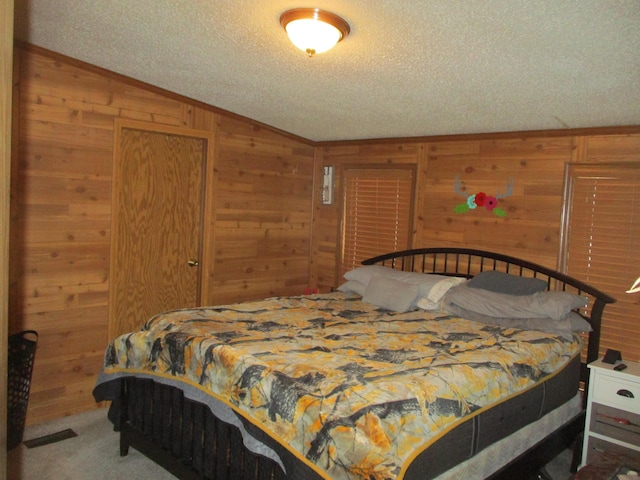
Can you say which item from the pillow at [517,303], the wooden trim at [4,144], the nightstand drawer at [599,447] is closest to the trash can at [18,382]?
the wooden trim at [4,144]

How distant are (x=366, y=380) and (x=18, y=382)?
2213 millimetres

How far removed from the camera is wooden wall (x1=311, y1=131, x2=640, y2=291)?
141 inches

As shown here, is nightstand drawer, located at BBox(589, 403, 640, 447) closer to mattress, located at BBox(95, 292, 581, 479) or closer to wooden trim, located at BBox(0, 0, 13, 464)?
mattress, located at BBox(95, 292, 581, 479)

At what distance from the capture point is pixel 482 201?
4035mm

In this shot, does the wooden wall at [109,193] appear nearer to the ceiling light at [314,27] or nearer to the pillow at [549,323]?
the pillow at [549,323]

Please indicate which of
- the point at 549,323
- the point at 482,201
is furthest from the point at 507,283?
the point at 482,201

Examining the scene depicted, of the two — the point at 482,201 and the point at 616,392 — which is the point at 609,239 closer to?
the point at 482,201

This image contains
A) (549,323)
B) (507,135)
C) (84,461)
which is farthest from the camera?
(507,135)

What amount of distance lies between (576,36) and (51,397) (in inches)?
150

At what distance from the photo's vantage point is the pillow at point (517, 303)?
3113 mm

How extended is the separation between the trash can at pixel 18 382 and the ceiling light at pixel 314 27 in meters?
2.35

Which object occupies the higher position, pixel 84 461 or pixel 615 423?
pixel 615 423

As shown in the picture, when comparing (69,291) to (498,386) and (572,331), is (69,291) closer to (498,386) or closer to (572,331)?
(498,386)

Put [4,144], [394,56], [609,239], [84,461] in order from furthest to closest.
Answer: [609,239] → [84,461] → [394,56] → [4,144]
